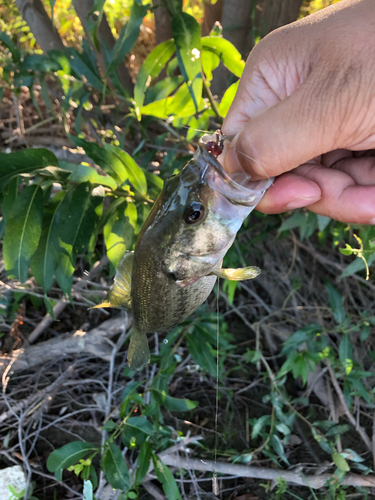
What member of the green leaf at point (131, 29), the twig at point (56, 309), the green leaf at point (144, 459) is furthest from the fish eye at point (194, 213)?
the twig at point (56, 309)

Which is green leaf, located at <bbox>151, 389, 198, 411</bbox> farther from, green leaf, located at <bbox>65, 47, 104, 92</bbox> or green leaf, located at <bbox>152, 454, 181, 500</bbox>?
green leaf, located at <bbox>65, 47, 104, 92</bbox>

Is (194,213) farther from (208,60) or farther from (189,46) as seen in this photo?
(208,60)

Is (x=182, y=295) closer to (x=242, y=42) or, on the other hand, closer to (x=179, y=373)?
(x=179, y=373)

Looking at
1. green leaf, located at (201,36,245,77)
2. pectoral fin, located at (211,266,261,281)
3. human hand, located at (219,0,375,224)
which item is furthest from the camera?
green leaf, located at (201,36,245,77)

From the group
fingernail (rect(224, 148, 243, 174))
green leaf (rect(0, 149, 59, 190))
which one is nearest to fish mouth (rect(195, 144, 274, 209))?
fingernail (rect(224, 148, 243, 174))

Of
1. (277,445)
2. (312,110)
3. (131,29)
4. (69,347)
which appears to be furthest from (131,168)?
(277,445)

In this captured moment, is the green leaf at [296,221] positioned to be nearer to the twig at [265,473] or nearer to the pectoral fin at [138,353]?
the pectoral fin at [138,353]
